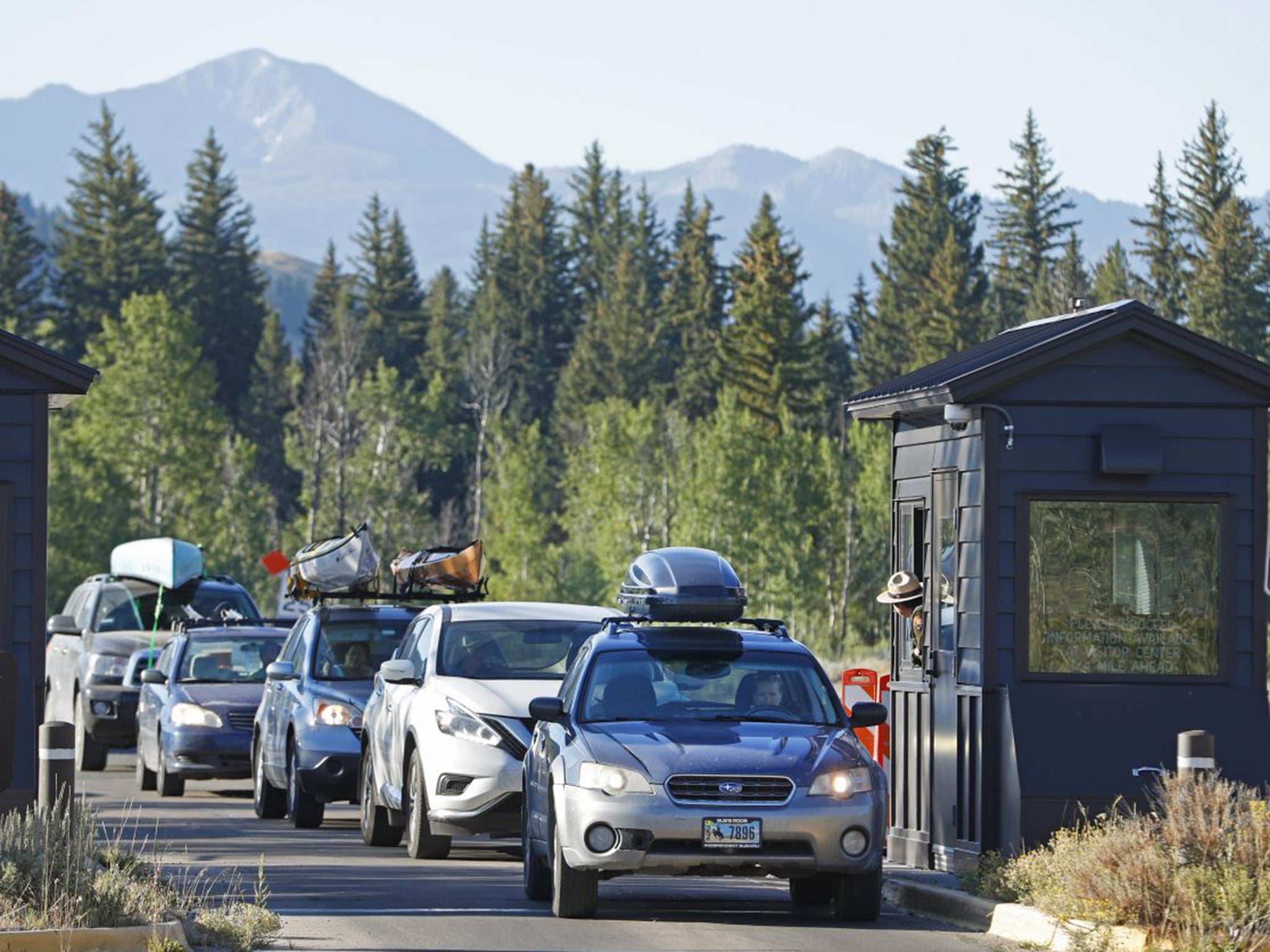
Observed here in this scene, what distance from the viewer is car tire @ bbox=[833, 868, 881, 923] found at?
532 inches

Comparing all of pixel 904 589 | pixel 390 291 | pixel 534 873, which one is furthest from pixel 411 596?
pixel 390 291

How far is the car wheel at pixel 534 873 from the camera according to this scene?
1423 cm

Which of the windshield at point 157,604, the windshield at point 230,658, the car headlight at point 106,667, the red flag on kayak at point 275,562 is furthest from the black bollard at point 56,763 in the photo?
the red flag on kayak at point 275,562

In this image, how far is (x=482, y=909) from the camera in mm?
13734

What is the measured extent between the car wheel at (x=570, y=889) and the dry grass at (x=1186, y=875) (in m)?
2.54

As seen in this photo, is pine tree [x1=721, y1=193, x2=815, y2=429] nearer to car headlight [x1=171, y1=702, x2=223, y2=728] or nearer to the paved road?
car headlight [x1=171, y1=702, x2=223, y2=728]

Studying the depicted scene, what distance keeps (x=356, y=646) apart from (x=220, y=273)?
10325 cm

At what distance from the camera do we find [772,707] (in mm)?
14086

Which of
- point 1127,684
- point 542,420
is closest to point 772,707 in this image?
point 1127,684

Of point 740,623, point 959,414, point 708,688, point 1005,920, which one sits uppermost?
point 959,414

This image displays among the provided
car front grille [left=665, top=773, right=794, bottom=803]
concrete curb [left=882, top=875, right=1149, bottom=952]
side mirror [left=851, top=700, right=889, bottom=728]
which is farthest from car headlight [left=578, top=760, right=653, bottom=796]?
concrete curb [left=882, top=875, right=1149, bottom=952]

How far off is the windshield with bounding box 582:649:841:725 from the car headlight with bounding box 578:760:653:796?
763 millimetres

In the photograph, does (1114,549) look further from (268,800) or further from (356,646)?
(268,800)

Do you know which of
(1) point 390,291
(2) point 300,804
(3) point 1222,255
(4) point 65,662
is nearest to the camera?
(2) point 300,804
